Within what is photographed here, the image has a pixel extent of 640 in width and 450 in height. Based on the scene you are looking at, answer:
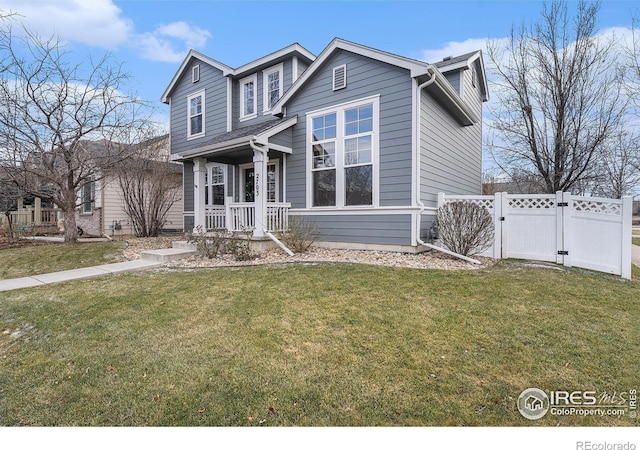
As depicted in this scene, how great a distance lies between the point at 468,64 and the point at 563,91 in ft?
10.6

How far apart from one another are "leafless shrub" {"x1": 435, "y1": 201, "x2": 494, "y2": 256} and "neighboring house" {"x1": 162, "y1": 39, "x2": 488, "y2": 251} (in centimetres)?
55

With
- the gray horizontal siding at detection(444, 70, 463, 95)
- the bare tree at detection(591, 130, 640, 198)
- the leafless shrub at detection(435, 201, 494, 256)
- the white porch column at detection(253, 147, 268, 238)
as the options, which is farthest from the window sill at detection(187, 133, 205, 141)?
the bare tree at detection(591, 130, 640, 198)

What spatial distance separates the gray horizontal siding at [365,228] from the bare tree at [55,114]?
24.4 feet

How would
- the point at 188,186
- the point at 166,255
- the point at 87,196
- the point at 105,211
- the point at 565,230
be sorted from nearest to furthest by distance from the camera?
the point at 565,230 < the point at 166,255 < the point at 188,186 < the point at 105,211 < the point at 87,196

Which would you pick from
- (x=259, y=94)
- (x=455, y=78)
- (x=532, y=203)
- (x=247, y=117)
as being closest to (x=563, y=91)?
(x=455, y=78)

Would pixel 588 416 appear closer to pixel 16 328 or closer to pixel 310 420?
pixel 310 420

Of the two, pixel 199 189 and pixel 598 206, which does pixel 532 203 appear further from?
pixel 199 189

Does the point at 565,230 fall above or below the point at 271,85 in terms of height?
below

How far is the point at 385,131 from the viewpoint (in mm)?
7746

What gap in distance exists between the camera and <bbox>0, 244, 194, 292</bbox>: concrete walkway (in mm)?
5934

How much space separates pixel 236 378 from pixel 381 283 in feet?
9.73

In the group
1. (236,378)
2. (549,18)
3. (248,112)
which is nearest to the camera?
(236,378)

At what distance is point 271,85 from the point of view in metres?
11.3

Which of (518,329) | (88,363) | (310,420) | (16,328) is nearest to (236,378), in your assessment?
(310,420)
